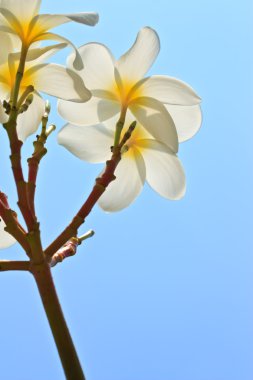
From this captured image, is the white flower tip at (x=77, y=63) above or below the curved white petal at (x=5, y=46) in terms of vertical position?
below

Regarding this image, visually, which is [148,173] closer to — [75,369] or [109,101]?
[109,101]

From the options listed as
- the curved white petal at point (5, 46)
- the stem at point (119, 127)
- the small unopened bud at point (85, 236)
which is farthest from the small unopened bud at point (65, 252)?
the curved white petal at point (5, 46)

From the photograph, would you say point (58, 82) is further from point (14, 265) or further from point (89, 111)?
point (14, 265)

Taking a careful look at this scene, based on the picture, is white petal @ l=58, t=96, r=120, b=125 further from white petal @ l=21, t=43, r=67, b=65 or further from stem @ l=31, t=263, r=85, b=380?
stem @ l=31, t=263, r=85, b=380

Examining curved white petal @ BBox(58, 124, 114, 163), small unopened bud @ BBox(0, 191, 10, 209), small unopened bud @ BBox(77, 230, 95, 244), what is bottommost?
small unopened bud @ BBox(77, 230, 95, 244)

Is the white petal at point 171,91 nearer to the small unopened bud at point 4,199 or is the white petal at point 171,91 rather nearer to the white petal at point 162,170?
the white petal at point 162,170

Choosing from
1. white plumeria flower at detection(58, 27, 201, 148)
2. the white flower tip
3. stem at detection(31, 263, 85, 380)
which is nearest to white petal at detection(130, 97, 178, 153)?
white plumeria flower at detection(58, 27, 201, 148)
